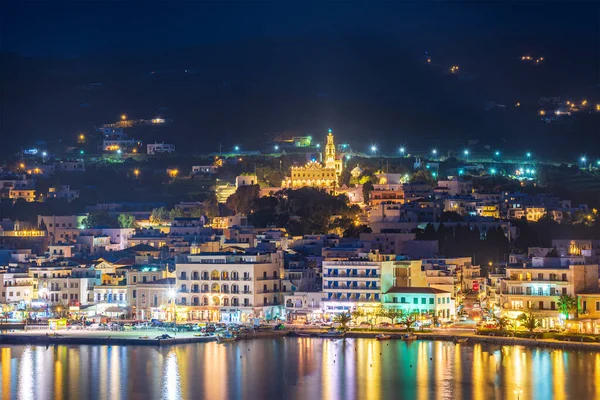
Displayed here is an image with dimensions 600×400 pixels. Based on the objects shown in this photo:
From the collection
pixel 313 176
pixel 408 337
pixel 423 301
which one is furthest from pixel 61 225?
pixel 408 337

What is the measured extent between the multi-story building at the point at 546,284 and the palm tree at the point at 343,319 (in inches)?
211

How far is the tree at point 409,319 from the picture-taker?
180 feet

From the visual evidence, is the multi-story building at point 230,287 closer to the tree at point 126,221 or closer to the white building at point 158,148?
the tree at point 126,221

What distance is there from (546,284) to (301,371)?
36.6ft

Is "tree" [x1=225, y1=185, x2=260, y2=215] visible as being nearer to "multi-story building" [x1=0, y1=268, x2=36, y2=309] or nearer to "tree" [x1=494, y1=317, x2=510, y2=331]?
"multi-story building" [x1=0, y1=268, x2=36, y2=309]

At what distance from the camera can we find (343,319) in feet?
182

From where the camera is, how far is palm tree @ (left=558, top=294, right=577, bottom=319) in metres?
53.4

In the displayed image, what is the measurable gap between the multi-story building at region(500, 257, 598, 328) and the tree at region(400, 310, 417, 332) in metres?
3.10

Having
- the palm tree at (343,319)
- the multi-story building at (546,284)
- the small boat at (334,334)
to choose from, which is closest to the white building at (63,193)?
the palm tree at (343,319)

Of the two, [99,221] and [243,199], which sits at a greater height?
[243,199]

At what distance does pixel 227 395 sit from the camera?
43.9 metres

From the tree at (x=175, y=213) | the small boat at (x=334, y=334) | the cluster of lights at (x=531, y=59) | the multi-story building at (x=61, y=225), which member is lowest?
the small boat at (x=334, y=334)

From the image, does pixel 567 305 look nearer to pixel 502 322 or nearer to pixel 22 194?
pixel 502 322

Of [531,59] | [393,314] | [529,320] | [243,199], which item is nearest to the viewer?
[529,320]
